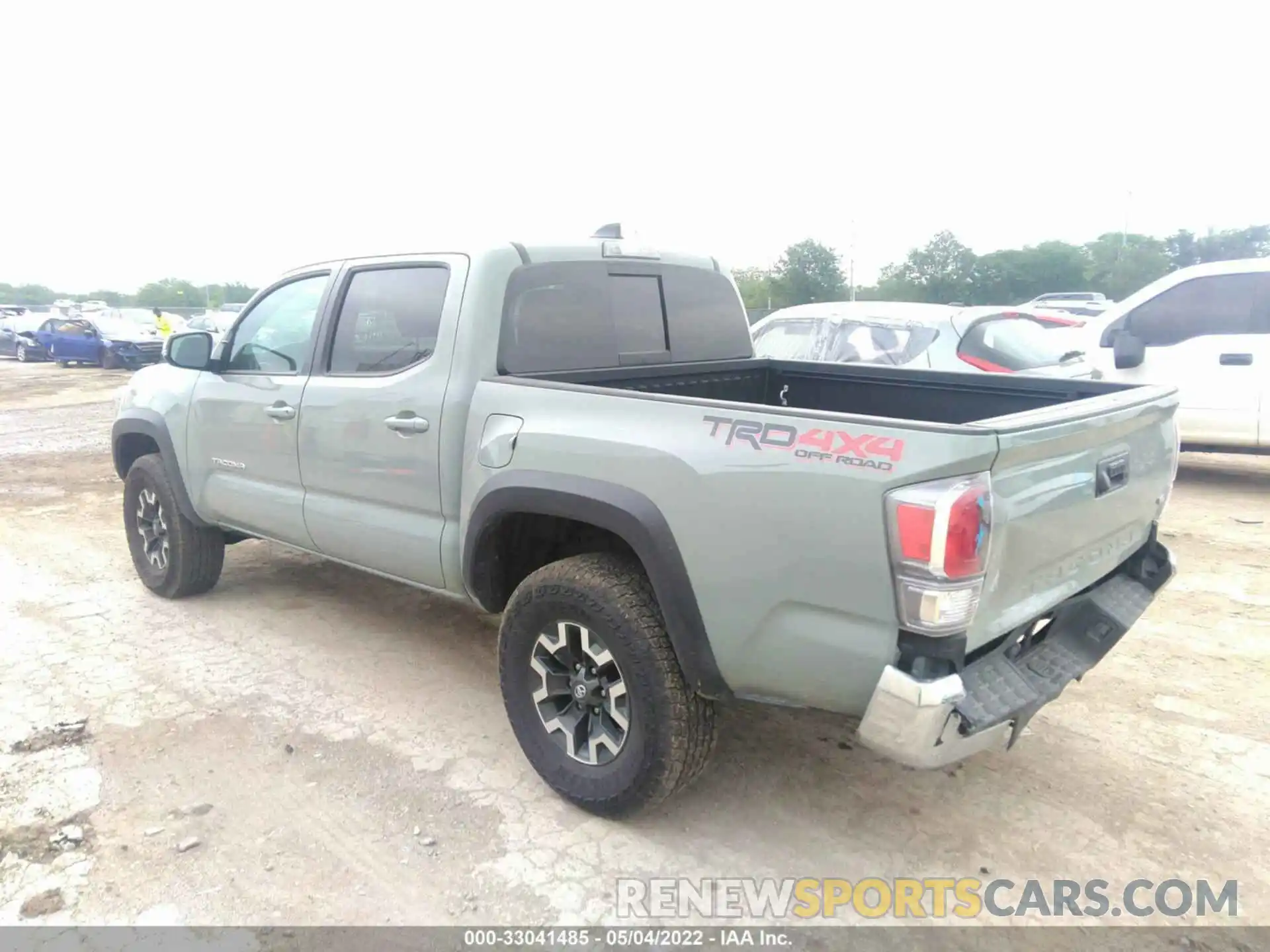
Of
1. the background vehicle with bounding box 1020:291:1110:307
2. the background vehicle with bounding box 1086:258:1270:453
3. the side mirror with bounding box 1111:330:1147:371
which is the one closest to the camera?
the background vehicle with bounding box 1086:258:1270:453

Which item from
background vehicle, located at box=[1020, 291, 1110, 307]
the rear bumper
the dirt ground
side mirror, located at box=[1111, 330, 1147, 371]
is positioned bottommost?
the dirt ground

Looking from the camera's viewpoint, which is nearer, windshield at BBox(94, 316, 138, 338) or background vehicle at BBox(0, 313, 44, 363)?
windshield at BBox(94, 316, 138, 338)

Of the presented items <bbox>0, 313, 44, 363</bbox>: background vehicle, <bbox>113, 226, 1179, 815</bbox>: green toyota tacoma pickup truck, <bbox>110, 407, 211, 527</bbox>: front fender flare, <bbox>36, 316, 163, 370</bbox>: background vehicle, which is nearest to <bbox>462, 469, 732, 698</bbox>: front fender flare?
<bbox>113, 226, 1179, 815</bbox>: green toyota tacoma pickup truck

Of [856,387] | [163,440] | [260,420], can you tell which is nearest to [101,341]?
[163,440]

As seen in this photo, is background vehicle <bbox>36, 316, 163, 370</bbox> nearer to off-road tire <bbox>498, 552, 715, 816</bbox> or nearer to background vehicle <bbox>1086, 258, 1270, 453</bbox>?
background vehicle <bbox>1086, 258, 1270, 453</bbox>

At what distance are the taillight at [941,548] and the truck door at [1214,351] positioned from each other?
617cm

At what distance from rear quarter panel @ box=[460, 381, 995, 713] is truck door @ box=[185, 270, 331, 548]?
1.98 m

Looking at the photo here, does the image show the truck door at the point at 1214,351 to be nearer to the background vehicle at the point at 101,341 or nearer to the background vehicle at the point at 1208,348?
the background vehicle at the point at 1208,348

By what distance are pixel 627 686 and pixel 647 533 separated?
0.53 meters

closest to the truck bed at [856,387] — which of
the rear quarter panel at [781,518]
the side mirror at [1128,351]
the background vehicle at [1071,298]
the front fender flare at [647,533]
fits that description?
the front fender flare at [647,533]

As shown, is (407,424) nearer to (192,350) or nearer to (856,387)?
(192,350)

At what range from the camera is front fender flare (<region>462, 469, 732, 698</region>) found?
8.86 feet

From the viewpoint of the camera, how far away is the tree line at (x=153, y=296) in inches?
1764

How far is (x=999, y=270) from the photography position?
22688 millimetres
